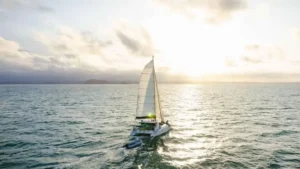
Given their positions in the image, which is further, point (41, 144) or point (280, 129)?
point (280, 129)

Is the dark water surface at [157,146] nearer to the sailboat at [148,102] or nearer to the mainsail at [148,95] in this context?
the sailboat at [148,102]

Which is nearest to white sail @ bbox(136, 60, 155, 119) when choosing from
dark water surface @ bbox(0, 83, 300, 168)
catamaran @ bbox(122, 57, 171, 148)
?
catamaran @ bbox(122, 57, 171, 148)

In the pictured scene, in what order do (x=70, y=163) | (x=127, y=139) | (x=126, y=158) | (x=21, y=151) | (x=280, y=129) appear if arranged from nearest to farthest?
1. (x=70, y=163)
2. (x=126, y=158)
3. (x=21, y=151)
4. (x=127, y=139)
5. (x=280, y=129)

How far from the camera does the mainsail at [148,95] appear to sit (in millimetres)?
41531

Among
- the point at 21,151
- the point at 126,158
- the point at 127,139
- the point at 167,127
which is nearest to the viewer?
the point at 126,158

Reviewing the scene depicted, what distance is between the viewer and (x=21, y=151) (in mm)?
34219

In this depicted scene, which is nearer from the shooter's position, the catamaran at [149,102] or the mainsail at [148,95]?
the catamaran at [149,102]

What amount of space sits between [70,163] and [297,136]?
1667 inches

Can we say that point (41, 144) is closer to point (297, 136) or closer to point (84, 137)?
point (84, 137)

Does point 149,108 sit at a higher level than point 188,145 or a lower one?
higher

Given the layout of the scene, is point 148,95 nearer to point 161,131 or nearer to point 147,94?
point 147,94

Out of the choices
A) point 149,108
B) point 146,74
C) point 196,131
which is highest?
point 146,74

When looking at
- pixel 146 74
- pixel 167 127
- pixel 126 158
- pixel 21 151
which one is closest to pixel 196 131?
pixel 167 127

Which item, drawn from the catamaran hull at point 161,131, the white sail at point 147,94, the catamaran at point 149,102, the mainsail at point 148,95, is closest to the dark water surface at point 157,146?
the catamaran hull at point 161,131
